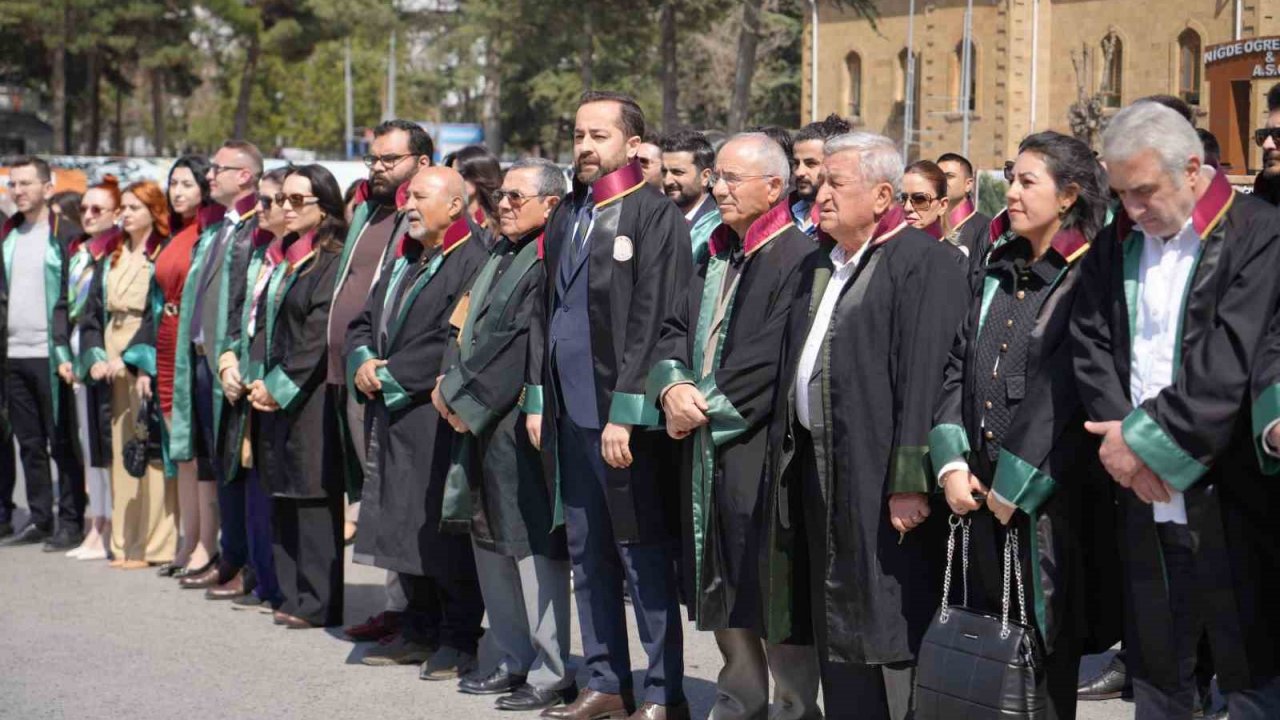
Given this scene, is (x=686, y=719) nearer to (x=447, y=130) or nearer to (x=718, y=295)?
(x=718, y=295)

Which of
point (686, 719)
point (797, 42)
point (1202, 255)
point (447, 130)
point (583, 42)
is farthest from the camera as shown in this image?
point (797, 42)

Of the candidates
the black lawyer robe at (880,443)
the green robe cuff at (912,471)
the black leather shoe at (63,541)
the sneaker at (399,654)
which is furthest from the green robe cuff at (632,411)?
the black leather shoe at (63,541)

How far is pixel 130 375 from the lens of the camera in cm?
1016

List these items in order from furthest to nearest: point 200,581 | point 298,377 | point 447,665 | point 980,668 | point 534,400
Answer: point 200,581 → point 298,377 → point 447,665 → point 534,400 → point 980,668

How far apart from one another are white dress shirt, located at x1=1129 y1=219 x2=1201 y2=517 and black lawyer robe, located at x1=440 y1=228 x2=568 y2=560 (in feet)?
9.20

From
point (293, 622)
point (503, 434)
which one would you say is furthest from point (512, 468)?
point (293, 622)

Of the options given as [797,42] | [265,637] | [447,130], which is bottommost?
[265,637]

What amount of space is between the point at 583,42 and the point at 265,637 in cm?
3473

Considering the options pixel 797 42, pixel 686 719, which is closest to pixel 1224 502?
pixel 686 719

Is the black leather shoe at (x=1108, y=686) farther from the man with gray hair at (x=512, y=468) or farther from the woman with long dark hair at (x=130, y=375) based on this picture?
the woman with long dark hair at (x=130, y=375)

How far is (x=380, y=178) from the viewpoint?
8.52m

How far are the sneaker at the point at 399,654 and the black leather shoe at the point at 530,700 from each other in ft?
2.94

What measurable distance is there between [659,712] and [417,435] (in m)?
1.86

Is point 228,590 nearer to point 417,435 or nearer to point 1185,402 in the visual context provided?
point 417,435
